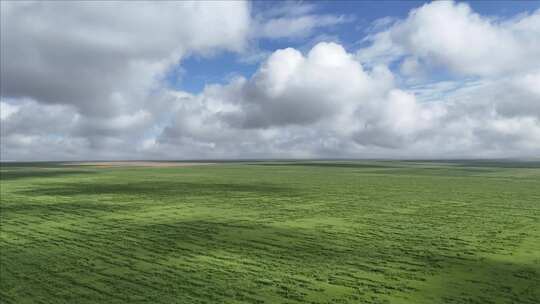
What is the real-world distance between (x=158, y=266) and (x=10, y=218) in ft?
61.2

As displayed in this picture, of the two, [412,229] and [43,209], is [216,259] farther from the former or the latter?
[43,209]

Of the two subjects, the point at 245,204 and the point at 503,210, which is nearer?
the point at 503,210

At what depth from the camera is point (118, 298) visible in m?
13.2

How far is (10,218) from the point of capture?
2795 cm

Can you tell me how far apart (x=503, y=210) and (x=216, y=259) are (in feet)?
80.7

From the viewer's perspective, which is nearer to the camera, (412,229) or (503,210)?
(412,229)

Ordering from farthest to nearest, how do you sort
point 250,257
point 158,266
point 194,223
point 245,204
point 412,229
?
point 245,204 → point 194,223 → point 412,229 → point 250,257 → point 158,266

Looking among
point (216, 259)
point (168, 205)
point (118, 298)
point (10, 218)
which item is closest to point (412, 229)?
point (216, 259)

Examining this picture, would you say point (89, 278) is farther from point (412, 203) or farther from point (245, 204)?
point (412, 203)

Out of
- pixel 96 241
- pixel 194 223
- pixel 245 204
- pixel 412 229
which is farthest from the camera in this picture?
pixel 245 204

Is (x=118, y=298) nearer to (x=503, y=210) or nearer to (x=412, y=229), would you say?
(x=412, y=229)

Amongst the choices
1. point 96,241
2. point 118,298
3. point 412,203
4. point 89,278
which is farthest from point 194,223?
point 412,203

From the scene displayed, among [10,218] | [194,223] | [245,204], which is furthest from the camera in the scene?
[245,204]

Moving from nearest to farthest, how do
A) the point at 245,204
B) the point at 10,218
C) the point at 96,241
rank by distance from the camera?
the point at 96,241
the point at 10,218
the point at 245,204
